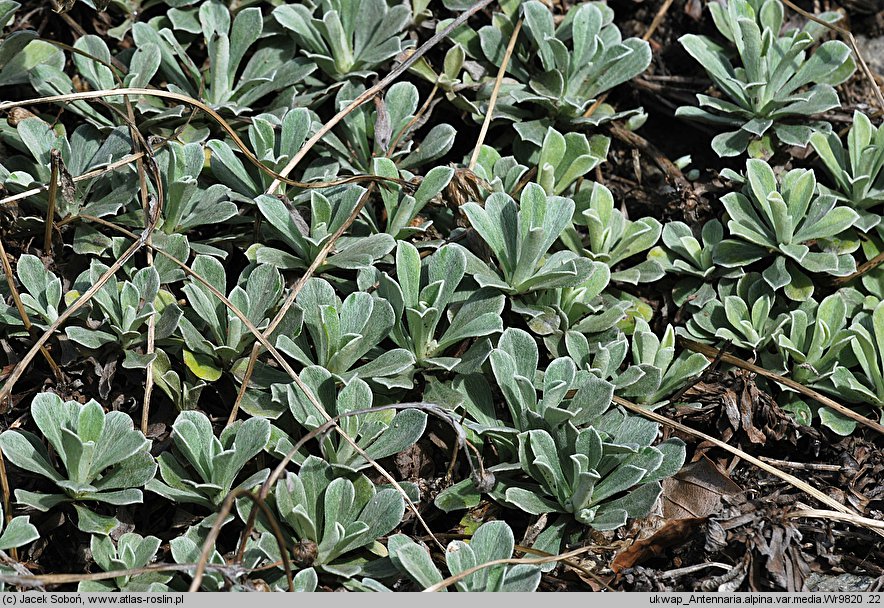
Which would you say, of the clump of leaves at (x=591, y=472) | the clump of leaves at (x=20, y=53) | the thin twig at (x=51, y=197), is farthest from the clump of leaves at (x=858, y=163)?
the clump of leaves at (x=20, y=53)

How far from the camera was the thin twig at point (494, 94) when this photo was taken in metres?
2.95

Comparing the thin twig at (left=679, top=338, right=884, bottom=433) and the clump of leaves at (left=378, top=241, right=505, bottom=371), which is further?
the thin twig at (left=679, top=338, right=884, bottom=433)

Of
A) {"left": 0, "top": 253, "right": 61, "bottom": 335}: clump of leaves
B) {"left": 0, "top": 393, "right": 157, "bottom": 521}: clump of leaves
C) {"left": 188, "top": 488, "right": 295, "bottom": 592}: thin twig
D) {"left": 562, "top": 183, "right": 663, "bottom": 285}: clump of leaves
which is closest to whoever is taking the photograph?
{"left": 188, "top": 488, "right": 295, "bottom": 592}: thin twig

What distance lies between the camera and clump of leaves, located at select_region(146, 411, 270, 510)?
2201 mm

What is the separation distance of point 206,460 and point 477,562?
0.78m

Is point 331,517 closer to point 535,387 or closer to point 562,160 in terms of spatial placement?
point 535,387

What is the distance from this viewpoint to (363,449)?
2.33 m

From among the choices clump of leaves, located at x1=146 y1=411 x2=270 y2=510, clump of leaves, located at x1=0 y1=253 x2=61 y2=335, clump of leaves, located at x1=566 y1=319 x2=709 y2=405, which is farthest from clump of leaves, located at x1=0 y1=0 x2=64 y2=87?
clump of leaves, located at x1=566 y1=319 x2=709 y2=405

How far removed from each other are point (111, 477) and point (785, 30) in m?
3.10

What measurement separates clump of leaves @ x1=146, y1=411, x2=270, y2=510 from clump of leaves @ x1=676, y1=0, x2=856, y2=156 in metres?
1.96

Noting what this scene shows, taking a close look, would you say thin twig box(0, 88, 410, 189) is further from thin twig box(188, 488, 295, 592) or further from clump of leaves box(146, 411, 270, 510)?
thin twig box(188, 488, 295, 592)

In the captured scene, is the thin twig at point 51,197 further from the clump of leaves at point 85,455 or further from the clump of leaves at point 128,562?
the clump of leaves at point 128,562

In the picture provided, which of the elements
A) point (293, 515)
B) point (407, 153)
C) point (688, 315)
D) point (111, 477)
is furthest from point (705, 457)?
point (111, 477)

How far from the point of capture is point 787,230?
2.77m
